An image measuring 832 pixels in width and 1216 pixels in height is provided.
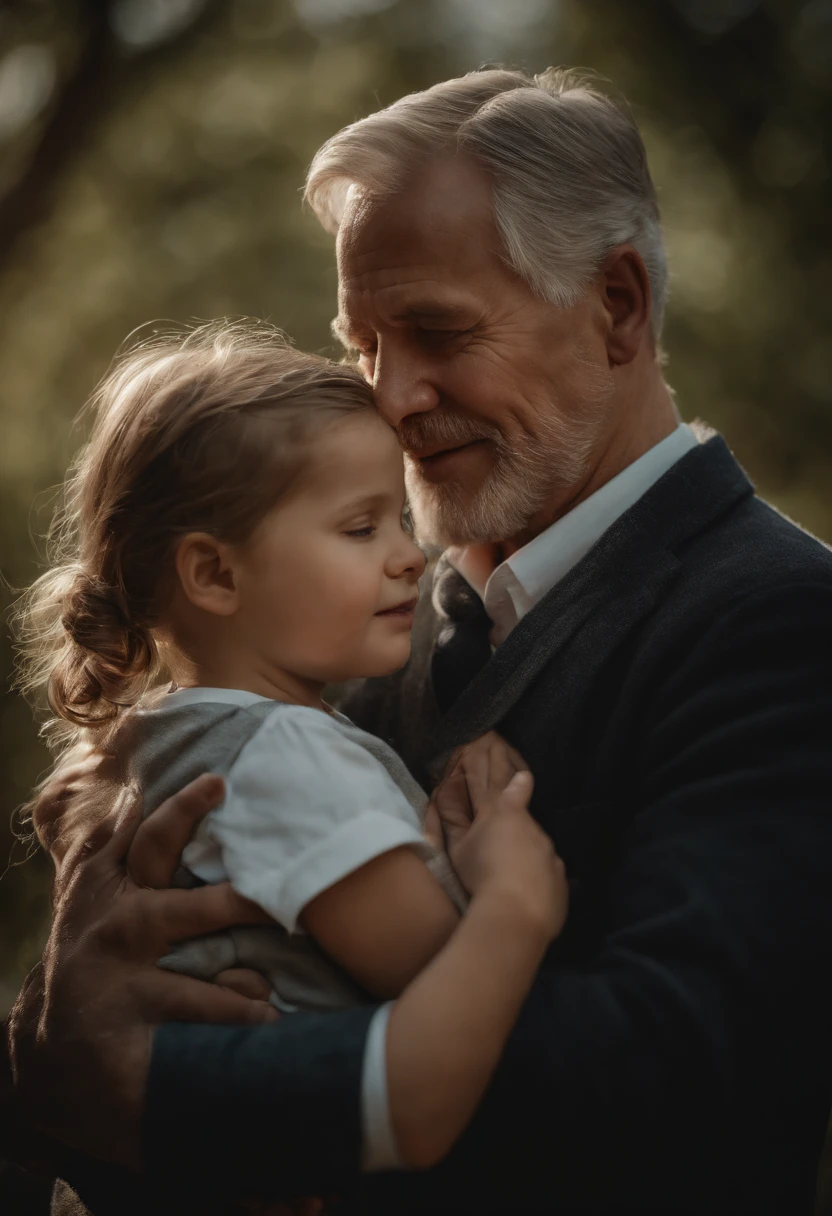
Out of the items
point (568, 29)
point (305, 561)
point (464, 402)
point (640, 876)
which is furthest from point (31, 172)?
point (640, 876)

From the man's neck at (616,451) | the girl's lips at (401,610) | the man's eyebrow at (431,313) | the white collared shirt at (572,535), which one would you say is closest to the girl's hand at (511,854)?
the girl's lips at (401,610)

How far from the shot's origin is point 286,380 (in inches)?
70.6

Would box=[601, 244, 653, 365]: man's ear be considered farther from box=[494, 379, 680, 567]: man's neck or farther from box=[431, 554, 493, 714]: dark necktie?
box=[431, 554, 493, 714]: dark necktie

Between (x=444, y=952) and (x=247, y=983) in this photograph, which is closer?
(x=444, y=952)

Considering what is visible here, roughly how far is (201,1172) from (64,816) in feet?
2.61

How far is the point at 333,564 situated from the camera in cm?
175

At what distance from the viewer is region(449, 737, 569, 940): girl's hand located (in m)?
1.54

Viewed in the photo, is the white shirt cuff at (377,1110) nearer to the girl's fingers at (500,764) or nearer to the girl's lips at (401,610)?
the girl's fingers at (500,764)

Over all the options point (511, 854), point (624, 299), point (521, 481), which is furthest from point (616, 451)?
point (511, 854)

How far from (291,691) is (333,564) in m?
0.24

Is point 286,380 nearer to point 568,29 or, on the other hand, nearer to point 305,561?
point 305,561

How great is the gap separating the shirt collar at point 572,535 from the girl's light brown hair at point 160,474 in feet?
1.83

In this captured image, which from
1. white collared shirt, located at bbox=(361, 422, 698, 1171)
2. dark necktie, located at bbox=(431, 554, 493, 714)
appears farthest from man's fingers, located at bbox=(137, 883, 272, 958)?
white collared shirt, located at bbox=(361, 422, 698, 1171)

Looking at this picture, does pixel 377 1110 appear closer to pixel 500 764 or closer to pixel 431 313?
pixel 500 764
